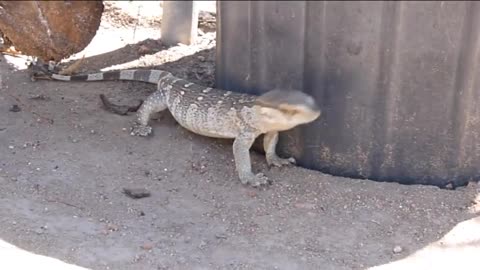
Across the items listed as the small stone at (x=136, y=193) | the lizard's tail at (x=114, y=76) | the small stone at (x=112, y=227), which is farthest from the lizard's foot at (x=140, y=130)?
the small stone at (x=112, y=227)

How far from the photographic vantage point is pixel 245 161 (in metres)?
5.09

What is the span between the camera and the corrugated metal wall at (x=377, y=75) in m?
4.65

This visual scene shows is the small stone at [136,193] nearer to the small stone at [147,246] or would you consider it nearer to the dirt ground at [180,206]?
the dirt ground at [180,206]

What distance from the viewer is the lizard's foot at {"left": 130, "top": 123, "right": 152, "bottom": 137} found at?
557 cm

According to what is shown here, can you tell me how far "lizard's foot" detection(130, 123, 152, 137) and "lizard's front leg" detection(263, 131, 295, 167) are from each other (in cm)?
81

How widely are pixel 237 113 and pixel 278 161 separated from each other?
1.20 feet

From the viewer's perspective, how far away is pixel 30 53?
15.5 feet

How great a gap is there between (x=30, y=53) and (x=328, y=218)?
70.4 inches

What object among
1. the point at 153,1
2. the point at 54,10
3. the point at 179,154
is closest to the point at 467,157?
the point at 179,154

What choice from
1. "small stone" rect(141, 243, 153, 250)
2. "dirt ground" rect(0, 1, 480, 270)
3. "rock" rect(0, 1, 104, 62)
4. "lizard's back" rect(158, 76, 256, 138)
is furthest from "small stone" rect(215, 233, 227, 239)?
"rock" rect(0, 1, 104, 62)

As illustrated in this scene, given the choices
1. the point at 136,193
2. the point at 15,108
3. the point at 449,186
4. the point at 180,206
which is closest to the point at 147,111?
the point at 15,108

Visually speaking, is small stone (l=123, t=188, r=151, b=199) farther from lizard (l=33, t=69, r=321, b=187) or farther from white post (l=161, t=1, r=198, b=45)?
white post (l=161, t=1, r=198, b=45)

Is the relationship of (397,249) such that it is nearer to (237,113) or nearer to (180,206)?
(180,206)

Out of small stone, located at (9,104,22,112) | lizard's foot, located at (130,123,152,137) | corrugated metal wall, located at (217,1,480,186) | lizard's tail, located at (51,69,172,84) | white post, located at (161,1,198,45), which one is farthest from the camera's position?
white post, located at (161,1,198,45)
